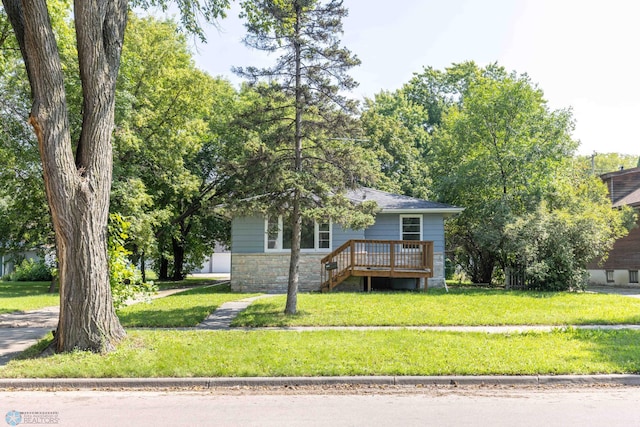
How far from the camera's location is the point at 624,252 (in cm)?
2622

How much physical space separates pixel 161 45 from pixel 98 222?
18311 millimetres

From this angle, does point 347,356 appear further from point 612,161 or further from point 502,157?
point 612,161

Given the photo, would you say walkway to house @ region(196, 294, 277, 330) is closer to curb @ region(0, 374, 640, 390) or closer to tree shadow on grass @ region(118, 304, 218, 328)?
tree shadow on grass @ region(118, 304, 218, 328)

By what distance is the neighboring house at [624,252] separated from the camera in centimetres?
2553

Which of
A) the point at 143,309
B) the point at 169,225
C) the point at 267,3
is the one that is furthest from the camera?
the point at 169,225

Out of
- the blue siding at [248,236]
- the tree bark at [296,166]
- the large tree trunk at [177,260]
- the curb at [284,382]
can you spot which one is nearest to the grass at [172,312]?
the tree bark at [296,166]

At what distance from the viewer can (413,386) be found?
7.13 m

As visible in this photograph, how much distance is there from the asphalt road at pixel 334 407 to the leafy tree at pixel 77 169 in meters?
1.72

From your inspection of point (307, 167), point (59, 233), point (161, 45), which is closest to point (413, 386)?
point (59, 233)

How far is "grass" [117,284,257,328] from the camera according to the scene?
1170 cm

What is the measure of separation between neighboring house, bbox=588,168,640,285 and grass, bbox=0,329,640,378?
18229 mm

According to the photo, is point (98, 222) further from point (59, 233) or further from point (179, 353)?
point (179, 353)

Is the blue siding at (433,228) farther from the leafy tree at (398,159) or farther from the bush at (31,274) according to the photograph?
the bush at (31,274)

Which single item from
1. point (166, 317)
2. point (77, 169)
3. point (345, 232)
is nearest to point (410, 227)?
point (345, 232)
